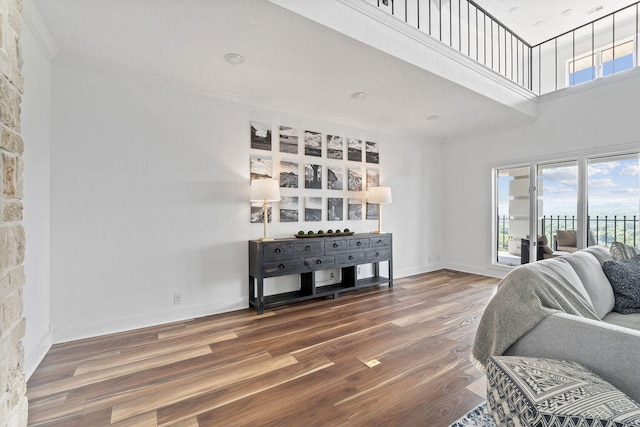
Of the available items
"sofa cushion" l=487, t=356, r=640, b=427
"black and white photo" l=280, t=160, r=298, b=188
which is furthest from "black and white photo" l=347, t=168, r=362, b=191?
"sofa cushion" l=487, t=356, r=640, b=427

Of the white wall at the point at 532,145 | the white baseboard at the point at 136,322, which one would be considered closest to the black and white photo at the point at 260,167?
A: the white baseboard at the point at 136,322

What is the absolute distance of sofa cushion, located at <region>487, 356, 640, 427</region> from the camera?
96 centimetres

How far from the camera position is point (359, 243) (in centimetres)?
399

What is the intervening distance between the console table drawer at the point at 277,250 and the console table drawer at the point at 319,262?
0.83 ft

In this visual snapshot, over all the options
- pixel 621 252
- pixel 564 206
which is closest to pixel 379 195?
pixel 621 252

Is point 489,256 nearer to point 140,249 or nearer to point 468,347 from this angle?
point 468,347

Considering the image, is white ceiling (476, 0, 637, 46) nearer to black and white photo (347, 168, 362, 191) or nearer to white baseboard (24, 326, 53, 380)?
black and white photo (347, 168, 362, 191)

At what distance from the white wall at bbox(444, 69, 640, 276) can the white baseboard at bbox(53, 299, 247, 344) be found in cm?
406

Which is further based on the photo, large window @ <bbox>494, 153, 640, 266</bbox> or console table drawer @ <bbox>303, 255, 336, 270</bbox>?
large window @ <bbox>494, 153, 640, 266</bbox>

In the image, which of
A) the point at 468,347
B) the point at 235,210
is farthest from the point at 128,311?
the point at 468,347

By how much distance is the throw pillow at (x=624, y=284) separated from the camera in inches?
77.0

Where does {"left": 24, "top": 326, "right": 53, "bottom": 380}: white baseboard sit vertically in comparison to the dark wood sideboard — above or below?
below

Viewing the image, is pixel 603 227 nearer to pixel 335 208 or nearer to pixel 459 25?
pixel 459 25

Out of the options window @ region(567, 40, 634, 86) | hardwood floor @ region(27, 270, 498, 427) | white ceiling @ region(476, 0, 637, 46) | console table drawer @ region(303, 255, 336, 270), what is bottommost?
hardwood floor @ region(27, 270, 498, 427)
